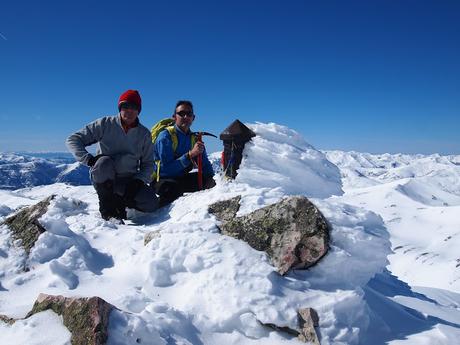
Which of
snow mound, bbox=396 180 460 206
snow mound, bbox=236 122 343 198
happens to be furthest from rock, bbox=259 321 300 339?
snow mound, bbox=396 180 460 206

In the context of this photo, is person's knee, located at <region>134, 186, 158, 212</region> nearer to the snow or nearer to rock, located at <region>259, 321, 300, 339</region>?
the snow

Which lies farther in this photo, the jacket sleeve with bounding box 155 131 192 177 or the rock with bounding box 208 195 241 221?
the jacket sleeve with bounding box 155 131 192 177

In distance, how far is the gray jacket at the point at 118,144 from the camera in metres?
7.14

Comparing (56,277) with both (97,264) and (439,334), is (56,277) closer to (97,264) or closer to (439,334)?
(97,264)

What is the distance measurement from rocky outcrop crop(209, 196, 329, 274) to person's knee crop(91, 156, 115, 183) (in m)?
2.87

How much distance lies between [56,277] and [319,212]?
11.8 ft

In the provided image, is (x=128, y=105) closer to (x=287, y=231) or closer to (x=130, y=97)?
(x=130, y=97)

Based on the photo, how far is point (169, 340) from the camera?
11.6 ft

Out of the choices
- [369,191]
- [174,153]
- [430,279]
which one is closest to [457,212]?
[430,279]

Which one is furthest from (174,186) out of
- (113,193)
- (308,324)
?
(308,324)

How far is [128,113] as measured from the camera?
7.12 m

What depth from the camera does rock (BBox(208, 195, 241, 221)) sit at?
5.78 m

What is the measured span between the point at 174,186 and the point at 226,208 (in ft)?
9.45

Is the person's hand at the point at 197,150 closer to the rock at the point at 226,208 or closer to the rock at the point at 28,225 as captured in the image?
the rock at the point at 226,208
